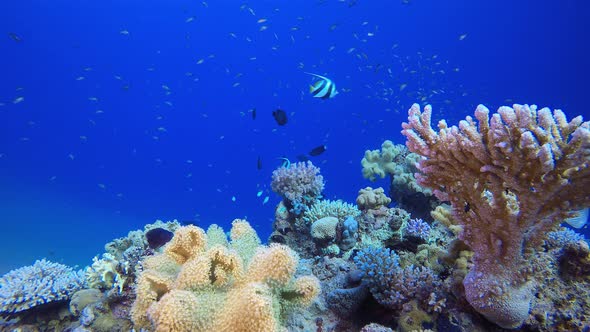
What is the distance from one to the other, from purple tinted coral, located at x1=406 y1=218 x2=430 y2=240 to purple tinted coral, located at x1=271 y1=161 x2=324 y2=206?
2617mm

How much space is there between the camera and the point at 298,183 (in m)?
7.33

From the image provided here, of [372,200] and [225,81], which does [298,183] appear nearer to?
[372,200]

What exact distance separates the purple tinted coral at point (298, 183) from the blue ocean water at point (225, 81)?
51376 mm

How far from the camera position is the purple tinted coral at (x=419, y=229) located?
15.7ft

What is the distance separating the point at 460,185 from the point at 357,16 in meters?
77.7

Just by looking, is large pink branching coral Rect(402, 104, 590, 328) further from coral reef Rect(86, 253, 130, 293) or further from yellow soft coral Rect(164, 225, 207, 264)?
coral reef Rect(86, 253, 130, 293)

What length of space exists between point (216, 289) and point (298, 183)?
4841 mm

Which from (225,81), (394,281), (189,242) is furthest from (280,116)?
(225,81)

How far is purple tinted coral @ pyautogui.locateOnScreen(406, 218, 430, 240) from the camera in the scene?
479 cm

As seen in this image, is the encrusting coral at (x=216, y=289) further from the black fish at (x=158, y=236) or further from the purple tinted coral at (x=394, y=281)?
the black fish at (x=158, y=236)

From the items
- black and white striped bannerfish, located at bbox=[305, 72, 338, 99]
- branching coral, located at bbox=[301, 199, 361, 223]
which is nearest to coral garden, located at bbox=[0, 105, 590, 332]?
branching coral, located at bbox=[301, 199, 361, 223]

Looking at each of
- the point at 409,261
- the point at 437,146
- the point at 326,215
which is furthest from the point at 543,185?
the point at 326,215

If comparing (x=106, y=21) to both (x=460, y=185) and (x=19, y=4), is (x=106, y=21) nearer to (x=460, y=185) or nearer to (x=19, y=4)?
(x=19, y=4)

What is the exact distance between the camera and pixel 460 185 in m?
2.93
